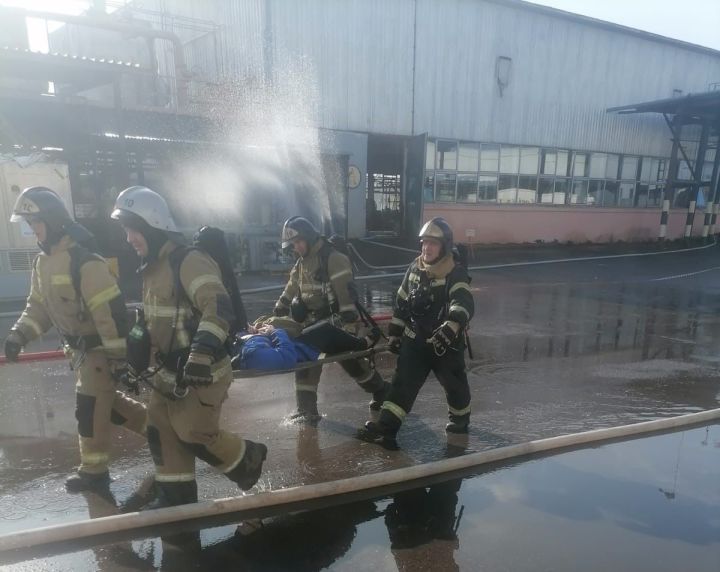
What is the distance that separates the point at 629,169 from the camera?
2259 centimetres

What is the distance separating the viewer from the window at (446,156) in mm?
18156

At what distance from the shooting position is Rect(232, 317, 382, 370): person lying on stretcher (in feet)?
11.5

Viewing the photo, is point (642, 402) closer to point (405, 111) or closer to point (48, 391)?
→ point (48, 391)

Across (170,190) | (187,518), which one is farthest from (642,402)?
(170,190)

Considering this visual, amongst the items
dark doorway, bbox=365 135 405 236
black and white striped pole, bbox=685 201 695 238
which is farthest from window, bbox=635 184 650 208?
dark doorway, bbox=365 135 405 236

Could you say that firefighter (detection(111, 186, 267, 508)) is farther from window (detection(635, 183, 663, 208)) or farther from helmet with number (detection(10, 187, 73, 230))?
window (detection(635, 183, 663, 208))

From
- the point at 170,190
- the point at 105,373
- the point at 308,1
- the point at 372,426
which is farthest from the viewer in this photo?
the point at 308,1

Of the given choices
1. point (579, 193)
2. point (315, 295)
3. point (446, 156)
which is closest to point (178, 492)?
point (315, 295)

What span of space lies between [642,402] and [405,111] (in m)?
14.0

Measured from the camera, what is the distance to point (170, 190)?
12359mm

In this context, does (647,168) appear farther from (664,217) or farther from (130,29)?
(130,29)

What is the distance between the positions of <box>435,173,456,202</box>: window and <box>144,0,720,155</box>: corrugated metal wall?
143 cm

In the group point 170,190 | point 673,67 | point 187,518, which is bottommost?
point 187,518

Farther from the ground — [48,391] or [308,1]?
[308,1]
